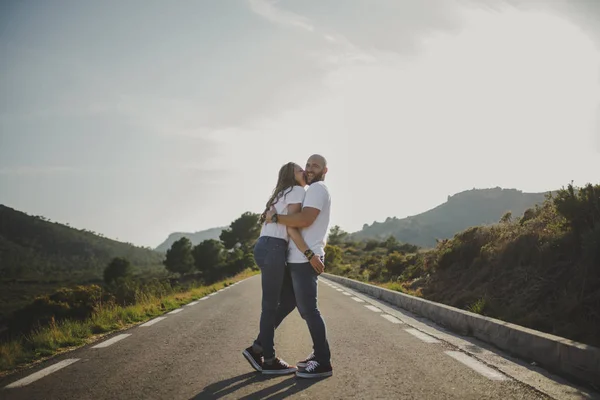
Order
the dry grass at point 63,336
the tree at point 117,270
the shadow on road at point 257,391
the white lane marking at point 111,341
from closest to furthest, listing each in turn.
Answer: the shadow on road at point 257,391
the dry grass at point 63,336
the white lane marking at point 111,341
the tree at point 117,270

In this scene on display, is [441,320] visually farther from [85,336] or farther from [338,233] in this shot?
[338,233]

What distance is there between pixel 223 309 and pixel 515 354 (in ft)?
24.1

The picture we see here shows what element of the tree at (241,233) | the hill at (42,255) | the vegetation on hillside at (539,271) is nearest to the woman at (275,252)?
the vegetation on hillside at (539,271)

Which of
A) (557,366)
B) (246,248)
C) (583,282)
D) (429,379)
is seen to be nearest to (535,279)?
(583,282)

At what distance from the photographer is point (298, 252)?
170 inches

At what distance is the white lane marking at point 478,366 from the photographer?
4219 millimetres

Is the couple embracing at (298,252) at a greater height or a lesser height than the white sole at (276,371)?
greater

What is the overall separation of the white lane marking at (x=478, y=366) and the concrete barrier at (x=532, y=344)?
0.63m

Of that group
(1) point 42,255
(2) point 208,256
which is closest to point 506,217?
(2) point 208,256

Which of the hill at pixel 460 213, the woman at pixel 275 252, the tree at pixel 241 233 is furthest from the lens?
the hill at pixel 460 213

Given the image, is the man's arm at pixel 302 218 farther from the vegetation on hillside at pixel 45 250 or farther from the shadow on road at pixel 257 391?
the vegetation on hillside at pixel 45 250

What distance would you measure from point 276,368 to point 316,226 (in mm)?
1509

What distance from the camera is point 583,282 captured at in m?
6.77

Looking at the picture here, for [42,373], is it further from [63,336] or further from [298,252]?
[298,252]
